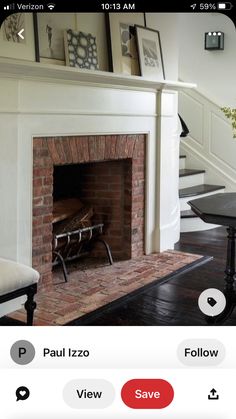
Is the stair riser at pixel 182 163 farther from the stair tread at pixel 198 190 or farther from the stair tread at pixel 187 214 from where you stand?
the stair tread at pixel 187 214

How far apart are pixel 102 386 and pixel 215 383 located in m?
0.14

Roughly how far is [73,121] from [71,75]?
7.3 inches

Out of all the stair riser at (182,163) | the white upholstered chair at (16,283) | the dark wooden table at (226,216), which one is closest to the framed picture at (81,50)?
the dark wooden table at (226,216)

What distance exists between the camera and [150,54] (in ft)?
7.35

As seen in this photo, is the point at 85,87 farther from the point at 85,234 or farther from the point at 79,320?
the point at 79,320

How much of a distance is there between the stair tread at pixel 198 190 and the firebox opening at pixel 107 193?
69 centimetres

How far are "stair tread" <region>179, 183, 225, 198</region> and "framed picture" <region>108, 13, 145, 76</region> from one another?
1048mm

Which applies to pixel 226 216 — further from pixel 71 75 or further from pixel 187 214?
pixel 187 214

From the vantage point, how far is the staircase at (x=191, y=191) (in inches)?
115

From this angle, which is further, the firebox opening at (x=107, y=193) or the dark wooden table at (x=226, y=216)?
the firebox opening at (x=107, y=193)

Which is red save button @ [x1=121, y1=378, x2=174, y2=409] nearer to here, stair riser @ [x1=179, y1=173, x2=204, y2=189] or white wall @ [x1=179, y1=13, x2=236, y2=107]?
stair riser @ [x1=179, y1=173, x2=204, y2=189]

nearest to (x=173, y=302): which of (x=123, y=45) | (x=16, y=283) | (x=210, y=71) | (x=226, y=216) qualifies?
(x=226, y=216)

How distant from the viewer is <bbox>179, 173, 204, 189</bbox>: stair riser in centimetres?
323

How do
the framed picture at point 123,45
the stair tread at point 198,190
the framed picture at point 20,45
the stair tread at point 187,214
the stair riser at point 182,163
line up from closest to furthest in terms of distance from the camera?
the framed picture at point 20,45 → the framed picture at point 123,45 → the stair tread at point 187,214 → the stair tread at point 198,190 → the stair riser at point 182,163
